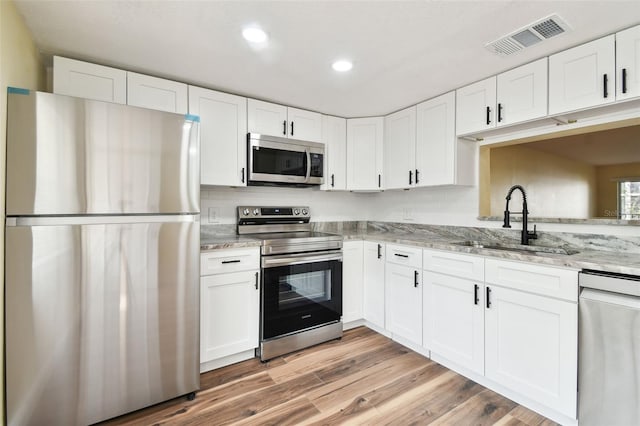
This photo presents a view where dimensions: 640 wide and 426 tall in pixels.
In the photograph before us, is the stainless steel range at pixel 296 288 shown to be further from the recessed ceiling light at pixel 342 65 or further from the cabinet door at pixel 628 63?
the cabinet door at pixel 628 63

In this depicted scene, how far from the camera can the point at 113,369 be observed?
167cm

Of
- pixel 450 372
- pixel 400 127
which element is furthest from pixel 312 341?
pixel 400 127

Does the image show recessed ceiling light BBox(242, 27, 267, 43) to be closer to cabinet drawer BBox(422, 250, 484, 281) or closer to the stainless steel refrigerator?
the stainless steel refrigerator

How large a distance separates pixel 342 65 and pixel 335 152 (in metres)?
1.17

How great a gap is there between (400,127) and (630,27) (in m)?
1.66

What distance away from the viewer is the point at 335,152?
10.6 feet

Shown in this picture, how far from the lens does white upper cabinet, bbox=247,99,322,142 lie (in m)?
2.73

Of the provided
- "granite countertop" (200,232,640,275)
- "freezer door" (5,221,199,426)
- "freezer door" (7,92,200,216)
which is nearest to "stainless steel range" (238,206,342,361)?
"granite countertop" (200,232,640,275)

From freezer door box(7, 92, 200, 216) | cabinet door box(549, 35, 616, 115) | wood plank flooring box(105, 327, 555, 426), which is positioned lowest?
wood plank flooring box(105, 327, 555, 426)

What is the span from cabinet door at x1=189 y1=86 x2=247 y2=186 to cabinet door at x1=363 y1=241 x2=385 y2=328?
1.34 m

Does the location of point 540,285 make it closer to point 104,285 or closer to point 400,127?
point 400,127

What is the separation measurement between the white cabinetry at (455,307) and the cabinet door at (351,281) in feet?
2.35

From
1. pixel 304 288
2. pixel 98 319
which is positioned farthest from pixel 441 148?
pixel 98 319

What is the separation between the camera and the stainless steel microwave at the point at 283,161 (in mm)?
2691
